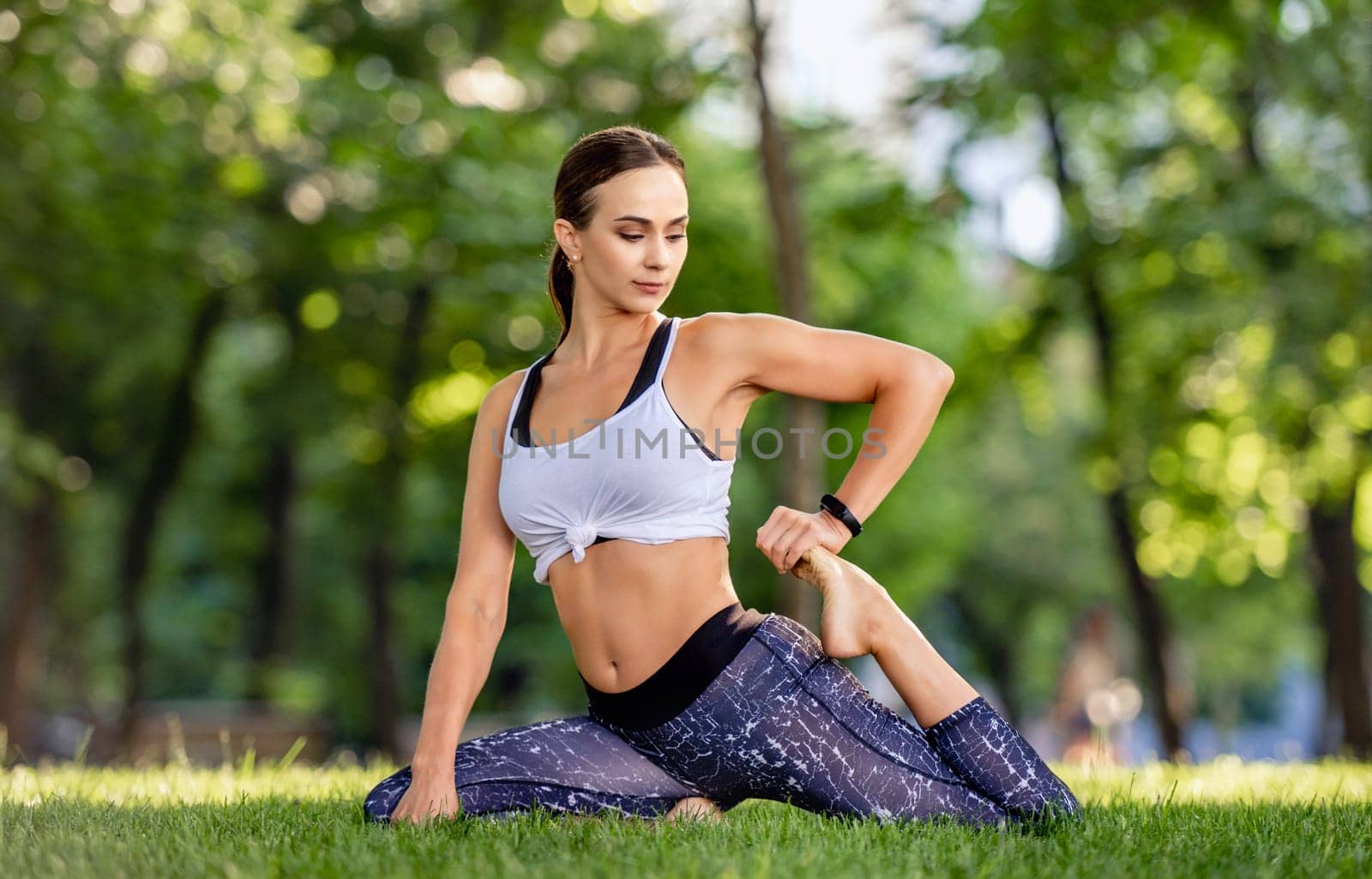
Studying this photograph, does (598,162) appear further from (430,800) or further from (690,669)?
(430,800)

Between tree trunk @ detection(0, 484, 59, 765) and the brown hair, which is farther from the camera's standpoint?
tree trunk @ detection(0, 484, 59, 765)

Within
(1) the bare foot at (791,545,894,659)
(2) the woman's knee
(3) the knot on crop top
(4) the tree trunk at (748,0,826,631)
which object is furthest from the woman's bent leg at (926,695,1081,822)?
(4) the tree trunk at (748,0,826,631)

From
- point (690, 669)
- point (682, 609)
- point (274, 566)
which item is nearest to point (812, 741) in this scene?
point (690, 669)

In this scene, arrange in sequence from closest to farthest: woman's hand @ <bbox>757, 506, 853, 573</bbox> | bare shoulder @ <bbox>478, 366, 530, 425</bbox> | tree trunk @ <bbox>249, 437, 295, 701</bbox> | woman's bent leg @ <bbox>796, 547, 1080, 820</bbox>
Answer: woman's hand @ <bbox>757, 506, 853, 573</bbox>, woman's bent leg @ <bbox>796, 547, 1080, 820</bbox>, bare shoulder @ <bbox>478, 366, 530, 425</bbox>, tree trunk @ <bbox>249, 437, 295, 701</bbox>

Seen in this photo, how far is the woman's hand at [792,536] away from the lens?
3.47 meters

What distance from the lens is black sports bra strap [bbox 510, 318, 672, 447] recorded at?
12.0ft

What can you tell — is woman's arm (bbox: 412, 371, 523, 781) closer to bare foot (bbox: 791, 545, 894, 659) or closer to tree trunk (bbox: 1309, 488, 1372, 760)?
bare foot (bbox: 791, 545, 894, 659)

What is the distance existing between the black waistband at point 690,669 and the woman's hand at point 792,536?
0.19 meters

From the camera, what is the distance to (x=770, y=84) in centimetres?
1033

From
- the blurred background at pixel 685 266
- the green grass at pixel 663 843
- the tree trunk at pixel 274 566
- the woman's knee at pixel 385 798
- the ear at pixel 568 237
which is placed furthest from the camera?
the tree trunk at pixel 274 566

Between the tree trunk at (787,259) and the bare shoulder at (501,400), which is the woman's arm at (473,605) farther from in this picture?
the tree trunk at (787,259)

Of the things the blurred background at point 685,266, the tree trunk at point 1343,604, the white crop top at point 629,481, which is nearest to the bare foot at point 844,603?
the white crop top at point 629,481

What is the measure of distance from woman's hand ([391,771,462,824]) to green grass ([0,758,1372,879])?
0.06 meters

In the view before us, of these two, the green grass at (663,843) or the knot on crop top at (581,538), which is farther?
the knot on crop top at (581,538)
